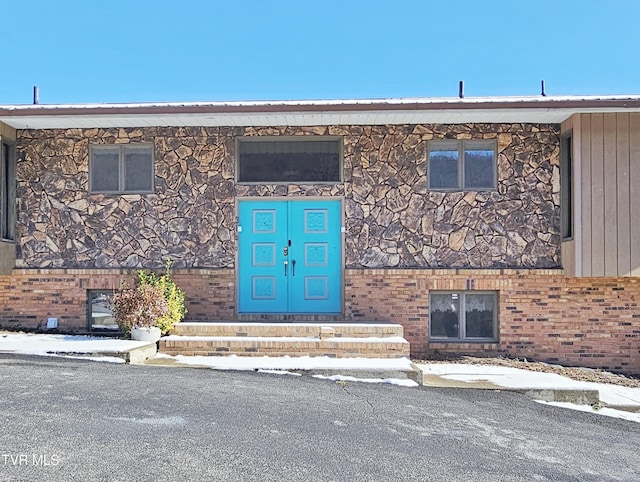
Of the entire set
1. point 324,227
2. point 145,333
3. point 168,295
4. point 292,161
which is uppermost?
point 292,161

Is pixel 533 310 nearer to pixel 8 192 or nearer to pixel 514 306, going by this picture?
pixel 514 306

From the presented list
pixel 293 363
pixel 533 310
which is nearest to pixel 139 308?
pixel 293 363

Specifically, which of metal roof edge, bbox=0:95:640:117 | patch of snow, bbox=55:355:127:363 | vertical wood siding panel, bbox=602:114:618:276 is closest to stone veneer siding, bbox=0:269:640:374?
vertical wood siding panel, bbox=602:114:618:276

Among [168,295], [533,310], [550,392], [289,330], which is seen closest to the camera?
[550,392]

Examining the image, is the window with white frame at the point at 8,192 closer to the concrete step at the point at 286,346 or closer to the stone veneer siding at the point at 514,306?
the stone veneer siding at the point at 514,306

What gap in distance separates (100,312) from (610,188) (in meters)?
8.64

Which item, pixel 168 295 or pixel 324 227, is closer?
pixel 168 295

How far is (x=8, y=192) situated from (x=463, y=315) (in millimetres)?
7977

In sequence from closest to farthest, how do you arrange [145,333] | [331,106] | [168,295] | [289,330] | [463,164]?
[145,333] → [289,330] → [331,106] → [168,295] → [463,164]

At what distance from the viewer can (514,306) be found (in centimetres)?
1040

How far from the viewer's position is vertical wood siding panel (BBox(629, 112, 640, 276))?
9.78 m

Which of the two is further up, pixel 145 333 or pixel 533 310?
pixel 533 310

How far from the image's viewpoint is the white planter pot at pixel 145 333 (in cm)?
901

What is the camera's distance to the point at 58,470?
4.04 meters
